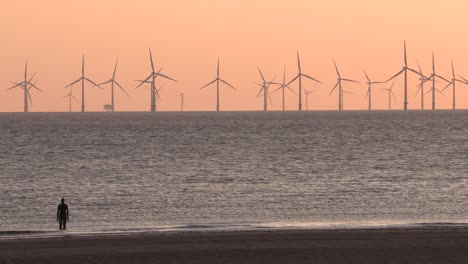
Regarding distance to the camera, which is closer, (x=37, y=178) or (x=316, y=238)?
(x=316, y=238)

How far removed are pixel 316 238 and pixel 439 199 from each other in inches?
1125

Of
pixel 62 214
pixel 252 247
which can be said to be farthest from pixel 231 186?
pixel 252 247

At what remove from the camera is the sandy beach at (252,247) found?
1364 inches

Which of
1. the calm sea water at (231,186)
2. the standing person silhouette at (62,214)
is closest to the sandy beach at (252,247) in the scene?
the standing person silhouette at (62,214)

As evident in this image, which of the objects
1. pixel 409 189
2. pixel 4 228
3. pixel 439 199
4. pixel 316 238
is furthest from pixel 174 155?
pixel 316 238

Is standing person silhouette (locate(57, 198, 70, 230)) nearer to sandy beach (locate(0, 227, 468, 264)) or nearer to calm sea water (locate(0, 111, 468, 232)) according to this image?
calm sea water (locate(0, 111, 468, 232))

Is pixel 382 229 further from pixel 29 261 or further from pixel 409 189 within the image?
pixel 409 189

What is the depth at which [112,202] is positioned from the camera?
67.2 m

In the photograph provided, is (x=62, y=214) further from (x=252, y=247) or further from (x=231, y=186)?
(x=231, y=186)

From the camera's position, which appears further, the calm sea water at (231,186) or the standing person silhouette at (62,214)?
the calm sea water at (231,186)

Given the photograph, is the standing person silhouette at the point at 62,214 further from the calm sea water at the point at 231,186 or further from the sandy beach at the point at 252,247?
the sandy beach at the point at 252,247

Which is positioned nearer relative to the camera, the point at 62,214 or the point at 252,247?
the point at 252,247

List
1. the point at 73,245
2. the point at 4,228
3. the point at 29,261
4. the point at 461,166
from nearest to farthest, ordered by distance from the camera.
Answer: the point at 29,261, the point at 73,245, the point at 4,228, the point at 461,166

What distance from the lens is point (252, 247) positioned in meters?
37.6
